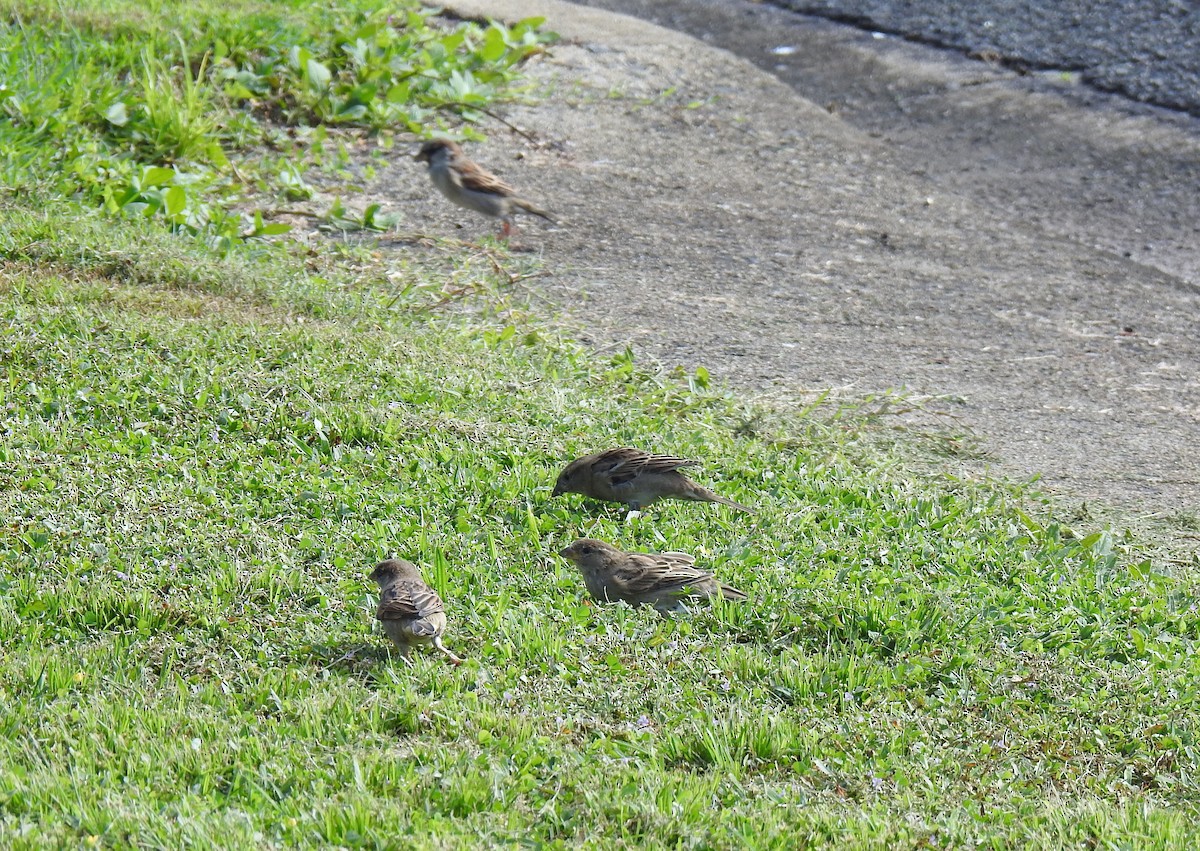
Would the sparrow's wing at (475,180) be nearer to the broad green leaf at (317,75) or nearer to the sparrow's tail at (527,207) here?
the sparrow's tail at (527,207)

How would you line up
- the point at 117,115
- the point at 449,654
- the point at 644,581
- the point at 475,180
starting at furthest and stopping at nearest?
the point at 117,115 < the point at 475,180 < the point at 644,581 < the point at 449,654

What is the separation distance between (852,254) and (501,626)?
5.95 metres

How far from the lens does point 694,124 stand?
41.5 feet

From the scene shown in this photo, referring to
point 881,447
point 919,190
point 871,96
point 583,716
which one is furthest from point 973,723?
point 871,96

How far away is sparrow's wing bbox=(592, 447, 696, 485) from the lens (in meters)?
6.21

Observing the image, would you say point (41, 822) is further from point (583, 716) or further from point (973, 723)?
point (973, 723)

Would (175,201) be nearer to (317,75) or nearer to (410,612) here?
(317,75)

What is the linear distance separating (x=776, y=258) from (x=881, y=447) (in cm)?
305

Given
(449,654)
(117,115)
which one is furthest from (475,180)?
(449,654)

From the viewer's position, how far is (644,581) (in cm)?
549

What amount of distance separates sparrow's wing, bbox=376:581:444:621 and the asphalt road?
432 inches

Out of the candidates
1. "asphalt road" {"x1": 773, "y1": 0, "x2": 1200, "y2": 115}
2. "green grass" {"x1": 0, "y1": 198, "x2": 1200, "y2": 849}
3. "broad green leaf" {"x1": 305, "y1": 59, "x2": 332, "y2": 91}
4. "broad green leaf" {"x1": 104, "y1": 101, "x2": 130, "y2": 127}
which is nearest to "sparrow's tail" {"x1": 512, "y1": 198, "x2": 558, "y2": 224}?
"green grass" {"x1": 0, "y1": 198, "x2": 1200, "y2": 849}

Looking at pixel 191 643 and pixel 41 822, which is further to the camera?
pixel 191 643

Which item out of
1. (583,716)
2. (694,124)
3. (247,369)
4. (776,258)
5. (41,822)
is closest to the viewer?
(41,822)
